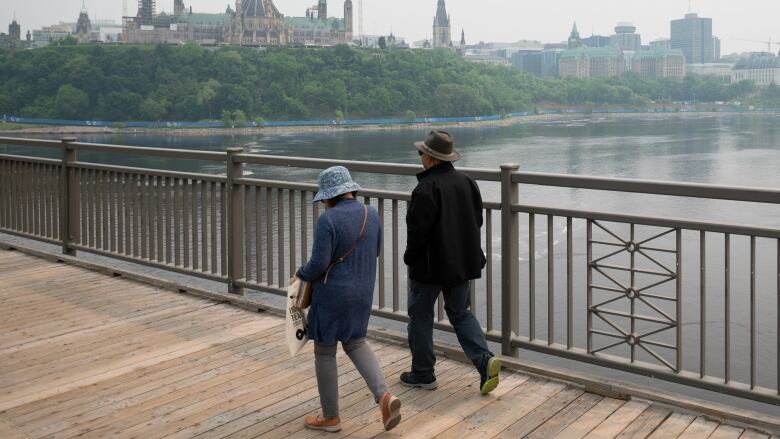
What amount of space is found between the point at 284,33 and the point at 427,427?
193 m

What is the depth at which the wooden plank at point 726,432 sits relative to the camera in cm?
390

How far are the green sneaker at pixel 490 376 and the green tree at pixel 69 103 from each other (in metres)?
107

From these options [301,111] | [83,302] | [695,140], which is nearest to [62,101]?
[301,111]

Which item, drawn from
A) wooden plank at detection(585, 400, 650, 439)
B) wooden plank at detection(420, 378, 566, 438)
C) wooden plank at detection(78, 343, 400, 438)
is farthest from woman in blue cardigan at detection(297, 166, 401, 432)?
wooden plank at detection(585, 400, 650, 439)

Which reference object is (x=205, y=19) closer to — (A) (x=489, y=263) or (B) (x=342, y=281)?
(A) (x=489, y=263)

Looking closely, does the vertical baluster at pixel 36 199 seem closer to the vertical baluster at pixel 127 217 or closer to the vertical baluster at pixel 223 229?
the vertical baluster at pixel 127 217

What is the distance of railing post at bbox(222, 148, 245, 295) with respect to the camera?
21.7 feet

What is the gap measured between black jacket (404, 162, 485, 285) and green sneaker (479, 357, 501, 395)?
423 mm

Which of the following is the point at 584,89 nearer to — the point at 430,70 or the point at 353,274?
the point at 430,70

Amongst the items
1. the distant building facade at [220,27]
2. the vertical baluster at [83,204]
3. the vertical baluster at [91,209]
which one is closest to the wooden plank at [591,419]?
the vertical baluster at [91,209]

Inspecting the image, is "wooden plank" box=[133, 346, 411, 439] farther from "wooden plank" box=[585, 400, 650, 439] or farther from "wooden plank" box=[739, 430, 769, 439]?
"wooden plank" box=[739, 430, 769, 439]

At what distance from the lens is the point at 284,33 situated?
191m

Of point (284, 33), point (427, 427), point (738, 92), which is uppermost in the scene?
point (284, 33)

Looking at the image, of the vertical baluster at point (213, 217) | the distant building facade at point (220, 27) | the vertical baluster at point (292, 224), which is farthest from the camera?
the distant building facade at point (220, 27)
